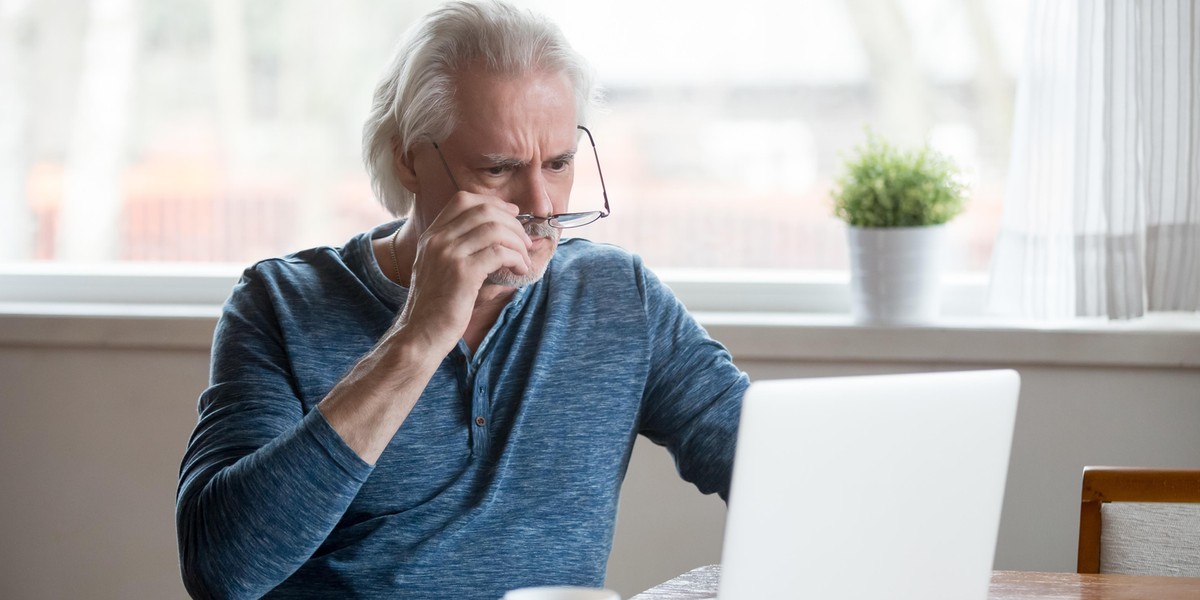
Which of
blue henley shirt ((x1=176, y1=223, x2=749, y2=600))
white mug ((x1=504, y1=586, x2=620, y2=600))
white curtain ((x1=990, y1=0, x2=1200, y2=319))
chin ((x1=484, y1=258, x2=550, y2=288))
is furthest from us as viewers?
white curtain ((x1=990, y1=0, x2=1200, y2=319))

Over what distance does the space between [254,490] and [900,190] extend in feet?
4.35

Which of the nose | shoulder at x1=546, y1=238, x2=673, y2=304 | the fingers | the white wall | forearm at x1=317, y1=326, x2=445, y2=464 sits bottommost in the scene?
the white wall

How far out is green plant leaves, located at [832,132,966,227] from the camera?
82.4 inches

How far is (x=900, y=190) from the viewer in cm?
209

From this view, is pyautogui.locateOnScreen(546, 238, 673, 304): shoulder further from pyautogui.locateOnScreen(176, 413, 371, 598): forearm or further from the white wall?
the white wall

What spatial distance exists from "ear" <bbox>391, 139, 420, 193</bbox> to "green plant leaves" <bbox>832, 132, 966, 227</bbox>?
0.93 m

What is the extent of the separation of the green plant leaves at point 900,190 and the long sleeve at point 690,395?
668 mm

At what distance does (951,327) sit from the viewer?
210 centimetres

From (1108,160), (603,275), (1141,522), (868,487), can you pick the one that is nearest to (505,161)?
(603,275)

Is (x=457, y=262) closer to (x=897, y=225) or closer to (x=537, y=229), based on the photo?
(x=537, y=229)

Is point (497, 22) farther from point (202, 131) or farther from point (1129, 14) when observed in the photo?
point (202, 131)

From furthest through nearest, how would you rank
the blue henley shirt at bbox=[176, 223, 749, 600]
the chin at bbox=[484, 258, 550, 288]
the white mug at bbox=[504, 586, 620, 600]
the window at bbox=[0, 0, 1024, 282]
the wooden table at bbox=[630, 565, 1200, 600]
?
the window at bbox=[0, 0, 1024, 282]
the chin at bbox=[484, 258, 550, 288]
the blue henley shirt at bbox=[176, 223, 749, 600]
the wooden table at bbox=[630, 565, 1200, 600]
the white mug at bbox=[504, 586, 620, 600]

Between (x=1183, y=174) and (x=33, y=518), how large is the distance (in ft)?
7.66

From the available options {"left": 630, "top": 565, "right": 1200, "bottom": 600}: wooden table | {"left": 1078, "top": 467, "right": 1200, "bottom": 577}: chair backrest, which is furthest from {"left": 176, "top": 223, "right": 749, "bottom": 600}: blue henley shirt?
{"left": 1078, "top": 467, "right": 1200, "bottom": 577}: chair backrest
